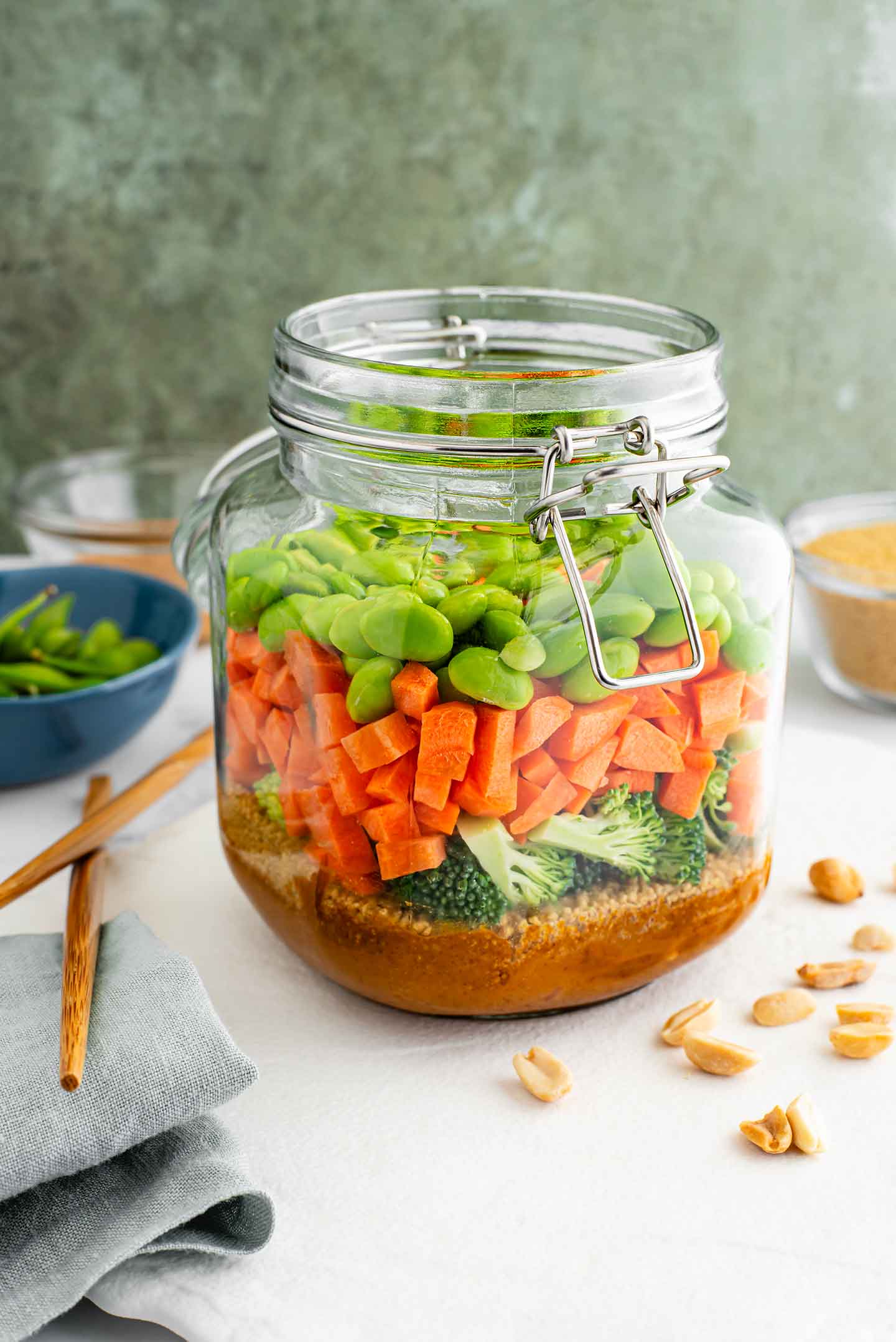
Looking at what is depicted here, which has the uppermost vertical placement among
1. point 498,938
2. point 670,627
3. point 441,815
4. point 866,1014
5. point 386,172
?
point 386,172

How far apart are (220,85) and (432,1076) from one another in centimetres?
191

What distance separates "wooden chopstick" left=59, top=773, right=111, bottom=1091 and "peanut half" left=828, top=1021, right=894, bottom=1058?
56 cm

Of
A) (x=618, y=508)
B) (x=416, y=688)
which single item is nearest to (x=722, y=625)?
(x=618, y=508)

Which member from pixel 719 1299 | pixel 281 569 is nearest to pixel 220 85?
pixel 281 569

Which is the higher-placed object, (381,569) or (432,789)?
(381,569)

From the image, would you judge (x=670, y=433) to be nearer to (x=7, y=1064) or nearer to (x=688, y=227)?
(x=7, y=1064)

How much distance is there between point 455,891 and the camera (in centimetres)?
89

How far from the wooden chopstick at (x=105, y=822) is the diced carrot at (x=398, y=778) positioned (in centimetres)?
41

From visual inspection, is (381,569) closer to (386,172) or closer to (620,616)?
(620,616)

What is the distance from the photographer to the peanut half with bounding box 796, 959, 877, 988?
1062mm

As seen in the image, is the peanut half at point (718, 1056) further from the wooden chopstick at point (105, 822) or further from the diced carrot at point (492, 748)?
the wooden chopstick at point (105, 822)

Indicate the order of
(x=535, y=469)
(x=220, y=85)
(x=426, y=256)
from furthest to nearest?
(x=426, y=256) → (x=220, y=85) → (x=535, y=469)

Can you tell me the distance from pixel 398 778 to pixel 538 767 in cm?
10

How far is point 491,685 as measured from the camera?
0.83m
